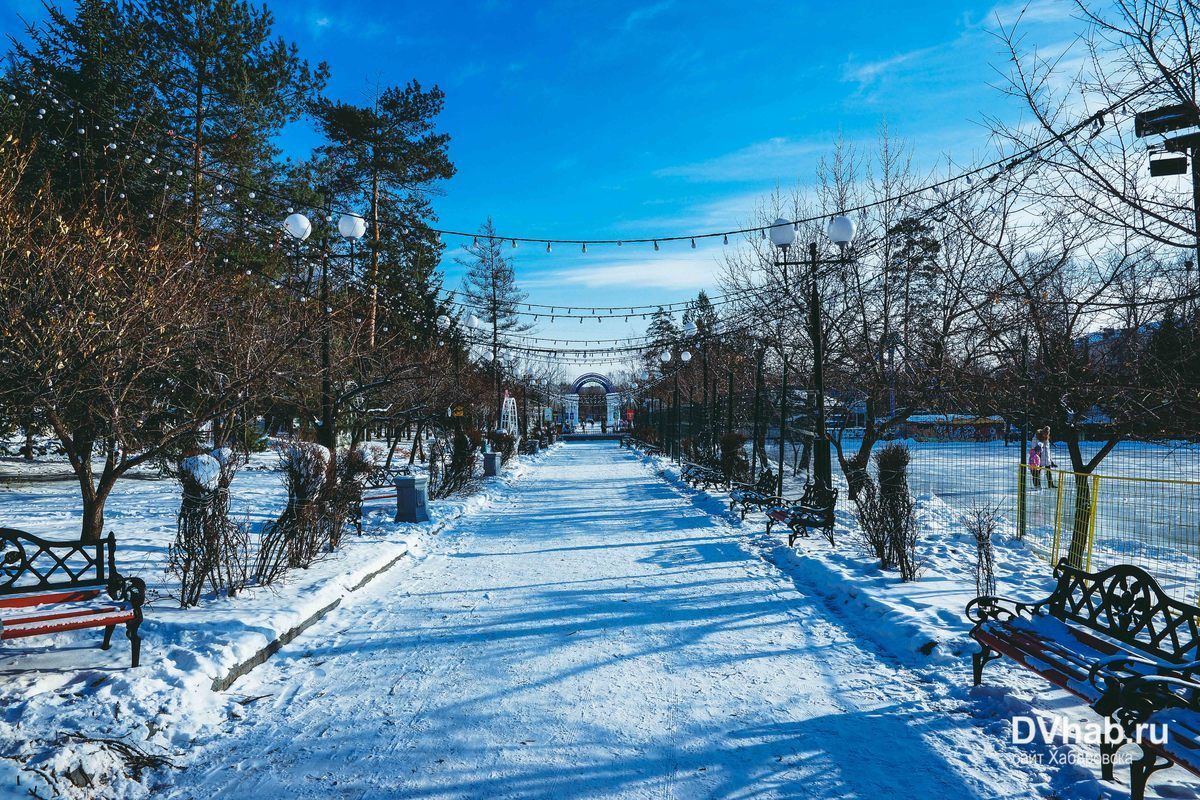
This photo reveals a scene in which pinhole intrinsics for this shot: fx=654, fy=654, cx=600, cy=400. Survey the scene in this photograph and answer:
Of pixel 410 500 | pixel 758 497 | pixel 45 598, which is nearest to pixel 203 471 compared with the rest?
pixel 45 598

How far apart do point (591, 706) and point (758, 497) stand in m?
8.46

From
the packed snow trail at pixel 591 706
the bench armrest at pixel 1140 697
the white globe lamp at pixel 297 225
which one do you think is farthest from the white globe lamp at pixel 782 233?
the bench armrest at pixel 1140 697

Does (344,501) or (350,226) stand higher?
(350,226)

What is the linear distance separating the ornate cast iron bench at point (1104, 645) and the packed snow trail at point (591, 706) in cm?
53

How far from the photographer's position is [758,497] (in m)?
11.9

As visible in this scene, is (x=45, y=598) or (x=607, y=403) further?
(x=607, y=403)

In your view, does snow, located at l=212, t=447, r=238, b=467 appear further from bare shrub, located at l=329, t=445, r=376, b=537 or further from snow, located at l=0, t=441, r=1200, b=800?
bare shrub, located at l=329, t=445, r=376, b=537

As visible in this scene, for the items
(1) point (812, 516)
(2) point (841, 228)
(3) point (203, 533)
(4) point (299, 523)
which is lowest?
(1) point (812, 516)

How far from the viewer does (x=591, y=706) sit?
3.98 meters

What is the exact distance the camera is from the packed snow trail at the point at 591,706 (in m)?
3.15

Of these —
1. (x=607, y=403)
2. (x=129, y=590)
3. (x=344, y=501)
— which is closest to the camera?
(x=129, y=590)

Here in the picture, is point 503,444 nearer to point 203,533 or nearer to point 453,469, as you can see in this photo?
point 453,469

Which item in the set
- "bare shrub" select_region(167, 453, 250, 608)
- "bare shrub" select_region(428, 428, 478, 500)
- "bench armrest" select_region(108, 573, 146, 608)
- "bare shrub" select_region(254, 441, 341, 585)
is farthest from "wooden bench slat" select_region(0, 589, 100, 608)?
"bare shrub" select_region(428, 428, 478, 500)

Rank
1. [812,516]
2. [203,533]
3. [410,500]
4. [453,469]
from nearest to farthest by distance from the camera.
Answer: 1. [203,533]
2. [812,516]
3. [410,500]
4. [453,469]
